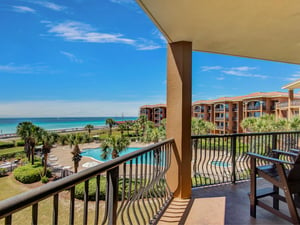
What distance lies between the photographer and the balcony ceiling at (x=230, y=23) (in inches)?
67.0

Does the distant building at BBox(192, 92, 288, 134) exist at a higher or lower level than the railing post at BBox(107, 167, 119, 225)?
higher

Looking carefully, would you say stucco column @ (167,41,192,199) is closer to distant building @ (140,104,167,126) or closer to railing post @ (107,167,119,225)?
railing post @ (107,167,119,225)

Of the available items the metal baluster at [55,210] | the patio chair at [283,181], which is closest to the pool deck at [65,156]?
the patio chair at [283,181]

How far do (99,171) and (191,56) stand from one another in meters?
2.14

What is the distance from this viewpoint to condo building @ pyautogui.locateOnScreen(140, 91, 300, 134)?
1750cm

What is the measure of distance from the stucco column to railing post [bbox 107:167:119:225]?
57.7 inches

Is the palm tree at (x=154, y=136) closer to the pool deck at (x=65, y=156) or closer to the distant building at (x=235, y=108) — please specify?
A: the pool deck at (x=65, y=156)

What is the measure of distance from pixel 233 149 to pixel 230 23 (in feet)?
6.51

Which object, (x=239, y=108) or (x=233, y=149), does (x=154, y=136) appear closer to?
(x=239, y=108)

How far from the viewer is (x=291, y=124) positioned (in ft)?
47.4

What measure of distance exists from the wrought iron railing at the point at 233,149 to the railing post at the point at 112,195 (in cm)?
190

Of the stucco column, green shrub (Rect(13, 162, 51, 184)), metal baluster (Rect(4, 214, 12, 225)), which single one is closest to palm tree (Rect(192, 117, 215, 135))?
green shrub (Rect(13, 162, 51, 184))

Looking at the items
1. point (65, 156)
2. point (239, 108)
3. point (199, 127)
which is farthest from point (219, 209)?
point (239, 108)

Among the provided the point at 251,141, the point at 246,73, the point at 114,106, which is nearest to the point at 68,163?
the point at 251,141
